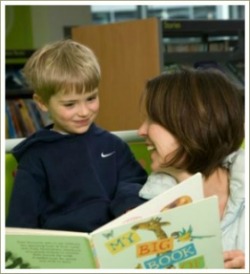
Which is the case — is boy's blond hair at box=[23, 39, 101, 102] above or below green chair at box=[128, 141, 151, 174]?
above

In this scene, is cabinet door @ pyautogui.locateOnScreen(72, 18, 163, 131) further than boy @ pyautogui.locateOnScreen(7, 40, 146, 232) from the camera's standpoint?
Yes

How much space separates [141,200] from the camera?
1.36 m

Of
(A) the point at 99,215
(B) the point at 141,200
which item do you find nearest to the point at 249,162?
(B) the point at 141,200

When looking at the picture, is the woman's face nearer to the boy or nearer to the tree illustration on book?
the boy

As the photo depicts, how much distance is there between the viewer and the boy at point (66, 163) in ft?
4.62

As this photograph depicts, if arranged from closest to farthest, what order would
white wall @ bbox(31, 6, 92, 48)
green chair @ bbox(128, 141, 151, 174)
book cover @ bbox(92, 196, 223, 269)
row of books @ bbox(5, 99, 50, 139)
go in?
book cover @ bbox(92, 196, 223, 269), green chair @ bbox(128, 141, 151, 174), row of books @ bbox(5, 99, 50, 139), white wall @ bbox(31, 6, 92, 48)

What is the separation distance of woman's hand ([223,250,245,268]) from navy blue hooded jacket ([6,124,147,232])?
0.32 m

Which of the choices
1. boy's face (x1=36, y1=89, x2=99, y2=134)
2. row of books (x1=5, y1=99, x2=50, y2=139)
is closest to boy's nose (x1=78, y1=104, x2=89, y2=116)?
boy's face (x1=36, y1=89, x2=99, y2=134)

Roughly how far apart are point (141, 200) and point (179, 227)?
0.38 m

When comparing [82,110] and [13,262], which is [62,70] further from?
[13,262]

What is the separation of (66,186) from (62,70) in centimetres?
32

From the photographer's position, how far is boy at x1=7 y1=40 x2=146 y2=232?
1407mm

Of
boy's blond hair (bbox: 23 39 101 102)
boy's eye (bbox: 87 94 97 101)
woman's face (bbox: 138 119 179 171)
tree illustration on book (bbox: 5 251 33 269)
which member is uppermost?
boy's blond hair (bbox: 23 39 101 102)

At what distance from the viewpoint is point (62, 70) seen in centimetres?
142
